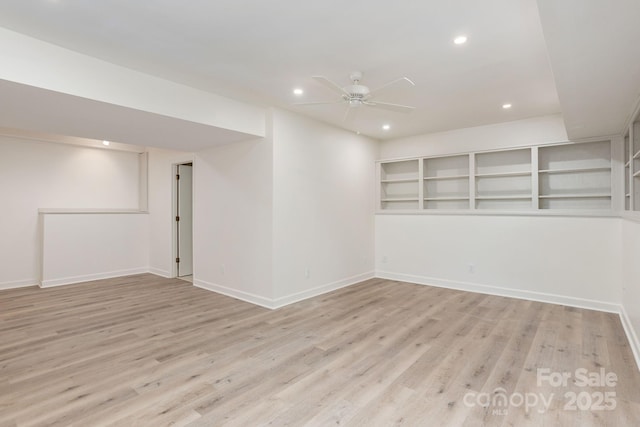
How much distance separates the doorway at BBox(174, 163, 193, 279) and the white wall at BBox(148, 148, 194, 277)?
0.10 meters

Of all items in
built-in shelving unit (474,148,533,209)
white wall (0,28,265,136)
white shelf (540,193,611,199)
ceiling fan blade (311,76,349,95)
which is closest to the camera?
white wall (0,28,265,136)

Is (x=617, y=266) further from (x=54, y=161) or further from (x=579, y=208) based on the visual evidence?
(x=54, y=161)

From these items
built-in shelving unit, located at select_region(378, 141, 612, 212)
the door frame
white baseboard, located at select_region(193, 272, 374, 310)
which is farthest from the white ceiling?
the door frame

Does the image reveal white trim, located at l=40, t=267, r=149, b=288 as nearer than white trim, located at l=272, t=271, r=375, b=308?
No

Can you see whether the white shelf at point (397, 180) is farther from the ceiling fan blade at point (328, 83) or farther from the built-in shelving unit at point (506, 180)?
the ceiling fan blade at point (328, 83)

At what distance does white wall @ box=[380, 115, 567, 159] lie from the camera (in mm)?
4561

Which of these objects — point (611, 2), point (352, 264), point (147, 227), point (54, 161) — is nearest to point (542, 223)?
point (352, 264)

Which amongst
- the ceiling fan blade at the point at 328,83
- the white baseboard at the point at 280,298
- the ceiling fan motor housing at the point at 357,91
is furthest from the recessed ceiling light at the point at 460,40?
the white baseboard at the point at 280,298

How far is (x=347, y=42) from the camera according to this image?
8.67 feet

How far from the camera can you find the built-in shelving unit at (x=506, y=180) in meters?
4.48

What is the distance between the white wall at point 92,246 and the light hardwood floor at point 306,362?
114cm

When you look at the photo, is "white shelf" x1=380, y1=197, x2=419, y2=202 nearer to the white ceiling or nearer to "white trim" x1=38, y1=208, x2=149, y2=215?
the white ceiling

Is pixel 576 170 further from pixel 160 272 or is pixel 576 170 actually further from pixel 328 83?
pixel 160 272

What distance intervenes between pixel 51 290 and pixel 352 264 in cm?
483
